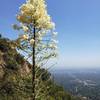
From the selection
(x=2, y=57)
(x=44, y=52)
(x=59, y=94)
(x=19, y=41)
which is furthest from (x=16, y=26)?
(x=59, y=94)

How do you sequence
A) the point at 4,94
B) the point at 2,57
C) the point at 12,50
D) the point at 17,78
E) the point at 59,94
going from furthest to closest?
the point at 59,94 → the point at 2,57 → the point at 4,94 → the point at 17,78 → the point at 12,50

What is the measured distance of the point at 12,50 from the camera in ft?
40.2

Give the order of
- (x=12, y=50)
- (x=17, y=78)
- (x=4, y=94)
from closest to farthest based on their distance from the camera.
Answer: (x=12, y=50) → (x=17, y=78) → (x=4, y=94)

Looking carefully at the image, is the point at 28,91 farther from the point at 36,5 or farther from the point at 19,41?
the point at 36,5

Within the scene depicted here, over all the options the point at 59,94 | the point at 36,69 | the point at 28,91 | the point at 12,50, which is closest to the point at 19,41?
the point at 12,50

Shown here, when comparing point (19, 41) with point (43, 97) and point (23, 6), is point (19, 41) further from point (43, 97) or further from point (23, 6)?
point (43, 97)

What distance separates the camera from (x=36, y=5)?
12789mm

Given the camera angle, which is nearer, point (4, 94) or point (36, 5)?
point (36, 5)

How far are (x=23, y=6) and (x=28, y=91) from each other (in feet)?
12.3

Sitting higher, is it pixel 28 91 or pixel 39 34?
pixel 39 34

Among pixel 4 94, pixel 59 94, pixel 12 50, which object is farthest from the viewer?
pixel 59 94

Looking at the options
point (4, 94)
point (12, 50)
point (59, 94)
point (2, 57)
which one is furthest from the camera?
point (59, 94)

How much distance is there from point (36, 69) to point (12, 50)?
4.28ft

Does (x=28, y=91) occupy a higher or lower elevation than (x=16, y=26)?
lower
